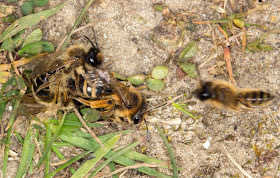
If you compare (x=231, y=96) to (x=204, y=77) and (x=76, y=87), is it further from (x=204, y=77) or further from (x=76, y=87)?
(x=76, y=87)

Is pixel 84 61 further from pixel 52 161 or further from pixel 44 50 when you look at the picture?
pixel 52 161

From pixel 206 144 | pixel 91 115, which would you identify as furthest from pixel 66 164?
pixel 206 144

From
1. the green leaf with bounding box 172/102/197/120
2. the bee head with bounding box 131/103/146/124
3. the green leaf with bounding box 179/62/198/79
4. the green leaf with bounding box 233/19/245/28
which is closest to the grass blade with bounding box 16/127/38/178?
the bee head with bounding box 131/103/146/124

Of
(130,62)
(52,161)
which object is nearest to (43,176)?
(52,161)

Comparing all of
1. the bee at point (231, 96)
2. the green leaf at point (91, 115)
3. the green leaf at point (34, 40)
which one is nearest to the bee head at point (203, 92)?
the bee at point (231, 96)

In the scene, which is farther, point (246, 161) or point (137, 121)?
point (246, 161)

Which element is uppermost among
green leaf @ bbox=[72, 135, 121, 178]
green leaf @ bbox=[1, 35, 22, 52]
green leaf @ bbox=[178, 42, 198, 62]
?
green leaf @ bbox=[1, 35, 22, 52]

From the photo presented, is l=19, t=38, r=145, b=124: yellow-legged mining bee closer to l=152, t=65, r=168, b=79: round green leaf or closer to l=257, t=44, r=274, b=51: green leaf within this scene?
l=152, t=65, r=168, b=79: round green leaf
